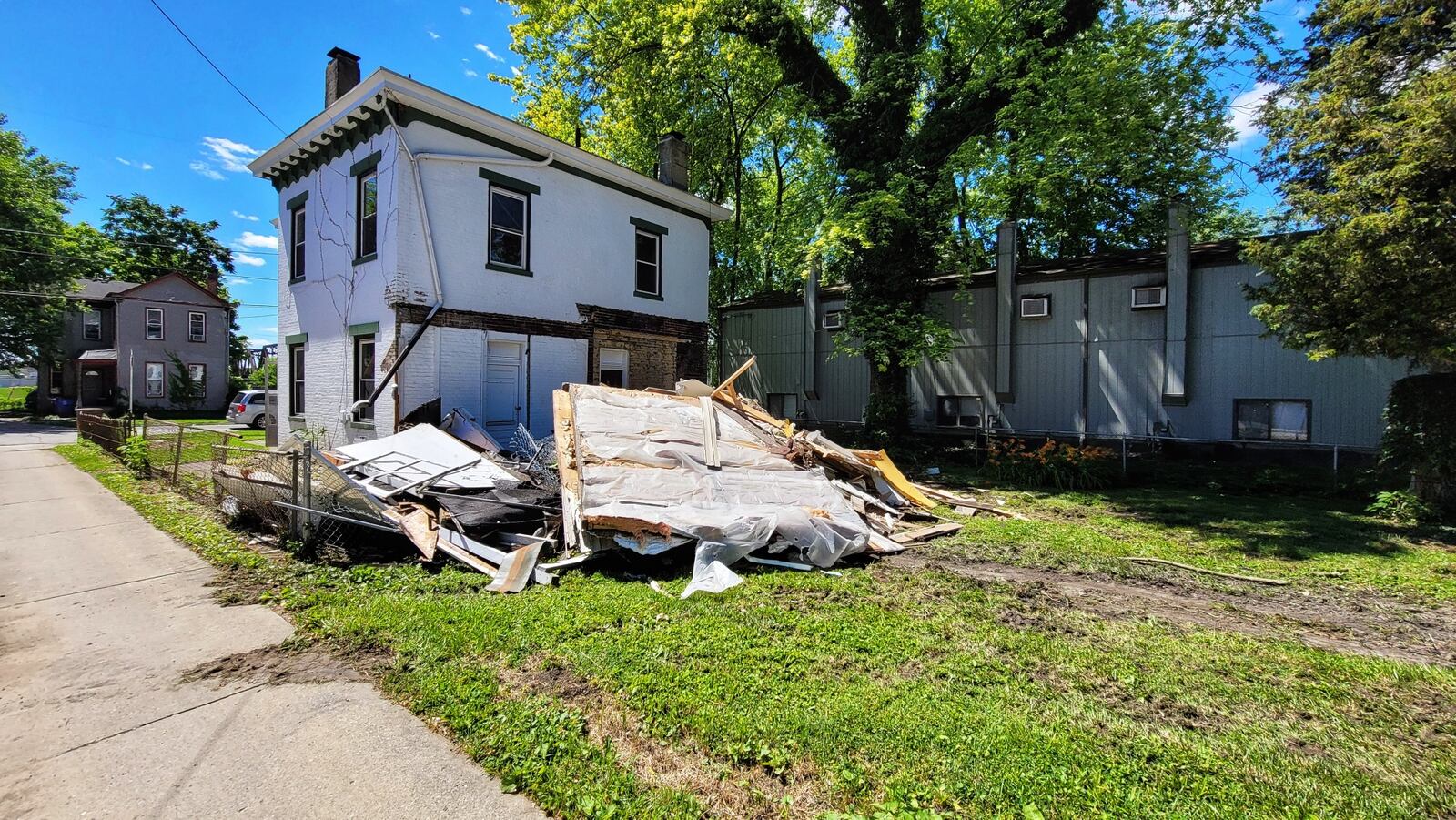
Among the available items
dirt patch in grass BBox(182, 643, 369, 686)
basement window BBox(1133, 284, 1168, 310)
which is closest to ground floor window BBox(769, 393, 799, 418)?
basement window BBox(1133, 284, 1168, 310)

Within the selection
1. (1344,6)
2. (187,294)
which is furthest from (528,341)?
(187,294)

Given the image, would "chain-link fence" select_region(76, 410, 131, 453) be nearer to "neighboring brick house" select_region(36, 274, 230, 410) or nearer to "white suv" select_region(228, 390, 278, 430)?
"white suv" select_region(228, 390, 278, 430)

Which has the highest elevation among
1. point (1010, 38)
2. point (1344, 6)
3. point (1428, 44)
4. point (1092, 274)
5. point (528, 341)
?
point (1010, 38)

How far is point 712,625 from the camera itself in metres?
4.29

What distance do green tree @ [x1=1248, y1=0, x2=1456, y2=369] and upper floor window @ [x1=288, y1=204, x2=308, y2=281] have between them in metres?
17.8

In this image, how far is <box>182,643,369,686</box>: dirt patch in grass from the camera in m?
3.57

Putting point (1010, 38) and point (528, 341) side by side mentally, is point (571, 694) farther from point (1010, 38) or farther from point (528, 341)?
point (1010, 38)

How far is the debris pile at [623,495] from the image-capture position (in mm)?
5727

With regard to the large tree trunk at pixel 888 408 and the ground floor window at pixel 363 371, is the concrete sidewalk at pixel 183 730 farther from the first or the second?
the large tree trunk at pixel 888 408

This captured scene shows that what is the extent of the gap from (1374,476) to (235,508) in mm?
16627

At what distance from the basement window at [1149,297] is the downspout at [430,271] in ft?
47.4

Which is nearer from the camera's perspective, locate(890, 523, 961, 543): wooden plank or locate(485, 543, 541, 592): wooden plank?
locate(485, 543, 541, 592): wooden plank

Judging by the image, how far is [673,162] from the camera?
15531mm

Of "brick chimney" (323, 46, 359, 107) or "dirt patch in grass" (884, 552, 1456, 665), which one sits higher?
"brick chimney" (323, 46, 359, 107)
